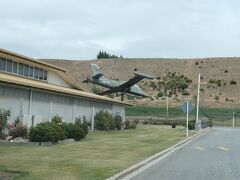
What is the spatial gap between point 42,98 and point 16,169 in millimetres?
18609

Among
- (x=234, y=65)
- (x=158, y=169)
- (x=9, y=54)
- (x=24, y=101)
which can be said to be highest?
(x=234, y=65)

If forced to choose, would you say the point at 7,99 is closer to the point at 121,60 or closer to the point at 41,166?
the point at 41,166

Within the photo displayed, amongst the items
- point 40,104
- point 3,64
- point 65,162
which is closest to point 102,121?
point 3,64

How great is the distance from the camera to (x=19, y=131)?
27875mm

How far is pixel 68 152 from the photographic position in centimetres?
2142

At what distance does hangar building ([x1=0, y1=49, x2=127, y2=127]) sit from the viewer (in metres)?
29.3

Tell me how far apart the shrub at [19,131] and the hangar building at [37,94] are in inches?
49.5

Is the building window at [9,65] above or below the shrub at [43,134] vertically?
above

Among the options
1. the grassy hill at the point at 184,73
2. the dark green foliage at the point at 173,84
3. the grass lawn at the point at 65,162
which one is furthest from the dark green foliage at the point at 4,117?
the dark green foliage at the point at 173,84

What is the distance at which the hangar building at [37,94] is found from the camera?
96.2 feet

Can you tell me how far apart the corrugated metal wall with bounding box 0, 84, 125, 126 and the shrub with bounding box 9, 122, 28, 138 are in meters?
1.29

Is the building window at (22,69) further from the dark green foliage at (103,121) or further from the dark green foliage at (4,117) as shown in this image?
the dark green foliage at (4,117)

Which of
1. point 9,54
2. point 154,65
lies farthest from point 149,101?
point 9,54

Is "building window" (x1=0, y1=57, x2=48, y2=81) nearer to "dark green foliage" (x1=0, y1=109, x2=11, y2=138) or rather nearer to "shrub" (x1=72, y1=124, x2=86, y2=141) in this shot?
"dark green foliage" (x1=0, y1=109, x2=11, y2=138)
